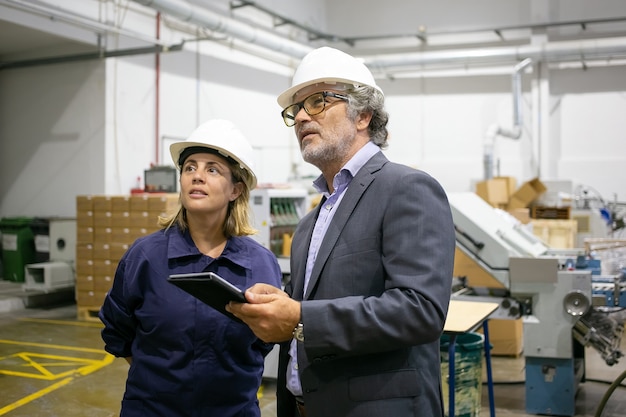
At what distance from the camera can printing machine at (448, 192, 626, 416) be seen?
3.75 m

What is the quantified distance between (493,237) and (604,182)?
7488mm

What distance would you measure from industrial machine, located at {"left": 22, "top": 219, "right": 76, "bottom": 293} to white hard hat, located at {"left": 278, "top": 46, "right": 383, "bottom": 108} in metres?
6.25

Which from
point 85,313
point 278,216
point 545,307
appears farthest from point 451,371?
point 85,313

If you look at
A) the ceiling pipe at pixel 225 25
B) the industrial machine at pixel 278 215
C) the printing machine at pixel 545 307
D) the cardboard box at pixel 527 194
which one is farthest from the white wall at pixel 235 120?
the printing machine at pixel 545 307

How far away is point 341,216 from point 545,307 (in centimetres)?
282

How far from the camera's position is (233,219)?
1948mm

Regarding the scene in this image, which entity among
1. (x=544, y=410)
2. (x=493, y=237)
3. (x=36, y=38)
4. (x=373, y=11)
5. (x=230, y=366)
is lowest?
(x=544, y=410)

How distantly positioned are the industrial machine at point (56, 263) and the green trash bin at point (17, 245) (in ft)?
0.70

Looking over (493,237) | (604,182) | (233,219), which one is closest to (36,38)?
(493,237)

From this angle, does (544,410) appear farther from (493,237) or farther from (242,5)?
A: (242,5)

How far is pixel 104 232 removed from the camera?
21.6ft

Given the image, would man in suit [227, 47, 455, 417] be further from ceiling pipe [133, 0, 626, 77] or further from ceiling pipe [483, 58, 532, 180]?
ceiling pipe [483, 58, 532, 180]

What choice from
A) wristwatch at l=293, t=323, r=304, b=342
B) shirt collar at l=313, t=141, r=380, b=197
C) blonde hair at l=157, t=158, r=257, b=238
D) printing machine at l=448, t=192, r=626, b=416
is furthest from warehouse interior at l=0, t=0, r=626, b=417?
wristwatch at l=293, t=323, r=304, b=342

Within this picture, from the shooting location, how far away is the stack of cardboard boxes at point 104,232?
6.39 m
